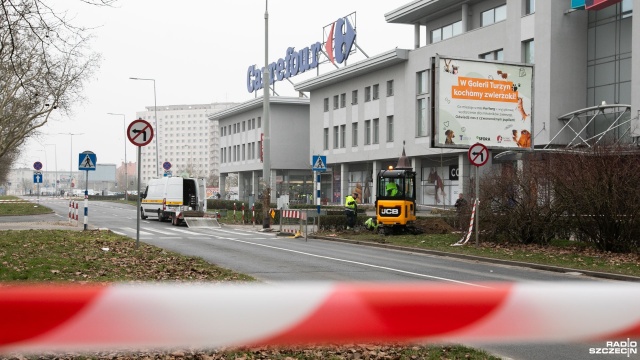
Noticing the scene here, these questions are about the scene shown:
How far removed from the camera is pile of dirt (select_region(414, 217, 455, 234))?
88.7 ft

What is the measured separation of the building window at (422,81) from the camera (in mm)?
52969

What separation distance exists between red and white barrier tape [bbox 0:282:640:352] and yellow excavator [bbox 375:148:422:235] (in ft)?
80.4

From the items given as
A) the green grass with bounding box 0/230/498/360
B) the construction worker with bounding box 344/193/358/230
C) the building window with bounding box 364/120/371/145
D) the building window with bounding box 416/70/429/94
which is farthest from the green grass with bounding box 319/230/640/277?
the building window with bounding box 364/120/371/145

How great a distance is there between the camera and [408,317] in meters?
2.04

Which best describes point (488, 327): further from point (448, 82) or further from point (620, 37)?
point (620, 37)

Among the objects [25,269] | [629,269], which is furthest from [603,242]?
[25,269]

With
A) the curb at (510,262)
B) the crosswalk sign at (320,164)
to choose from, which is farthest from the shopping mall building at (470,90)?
the crosswalk sign at (320,164)

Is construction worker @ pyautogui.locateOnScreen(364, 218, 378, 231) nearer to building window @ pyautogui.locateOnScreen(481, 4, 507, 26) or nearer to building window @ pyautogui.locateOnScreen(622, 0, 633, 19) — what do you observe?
building window @ pyautogui.locateOnScreen(622, 0, 633, 19)

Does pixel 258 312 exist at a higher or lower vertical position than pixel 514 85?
lower

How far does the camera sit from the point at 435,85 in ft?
85.7

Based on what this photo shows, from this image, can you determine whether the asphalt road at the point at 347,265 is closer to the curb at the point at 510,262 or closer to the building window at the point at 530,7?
the curb at the point at 510,262

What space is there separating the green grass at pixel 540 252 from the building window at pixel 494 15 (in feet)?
81.0

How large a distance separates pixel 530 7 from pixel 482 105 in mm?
18444

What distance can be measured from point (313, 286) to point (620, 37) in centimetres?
4044
